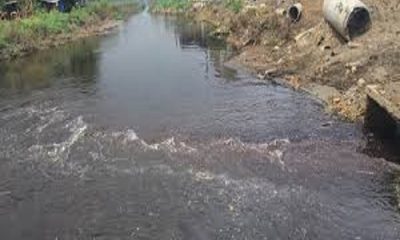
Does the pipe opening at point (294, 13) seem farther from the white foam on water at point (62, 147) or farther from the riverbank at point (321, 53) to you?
the white foam on water at point (62, 147)

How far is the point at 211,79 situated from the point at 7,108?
8.32m

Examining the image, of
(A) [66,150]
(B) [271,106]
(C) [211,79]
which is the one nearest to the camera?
(A) [66,150]

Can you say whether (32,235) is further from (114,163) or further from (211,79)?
(211,79)

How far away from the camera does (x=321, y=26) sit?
2514 centimetres

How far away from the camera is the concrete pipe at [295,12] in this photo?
93.8ft

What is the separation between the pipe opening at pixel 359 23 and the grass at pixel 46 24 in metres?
20.5

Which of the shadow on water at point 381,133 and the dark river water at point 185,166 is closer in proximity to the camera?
the dark river water at point 185,166

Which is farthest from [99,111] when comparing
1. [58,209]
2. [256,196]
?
[256,196]

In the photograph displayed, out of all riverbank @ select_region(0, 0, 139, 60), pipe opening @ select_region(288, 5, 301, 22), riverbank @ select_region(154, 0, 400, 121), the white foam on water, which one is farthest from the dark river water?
riverbank @ select_region(0, 0, 139, 60)

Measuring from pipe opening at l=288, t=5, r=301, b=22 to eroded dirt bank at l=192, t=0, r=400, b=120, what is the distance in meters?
0.29

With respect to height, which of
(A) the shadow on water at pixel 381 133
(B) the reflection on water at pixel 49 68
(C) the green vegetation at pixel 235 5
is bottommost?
(B) the reflection on water at pixel 49 68

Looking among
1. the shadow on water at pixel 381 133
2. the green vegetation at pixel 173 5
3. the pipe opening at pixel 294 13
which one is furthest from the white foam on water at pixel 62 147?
the green vegetation at pixel 173 5

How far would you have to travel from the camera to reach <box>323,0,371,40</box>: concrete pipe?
21797 mm

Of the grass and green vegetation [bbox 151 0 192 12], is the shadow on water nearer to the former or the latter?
the grass
